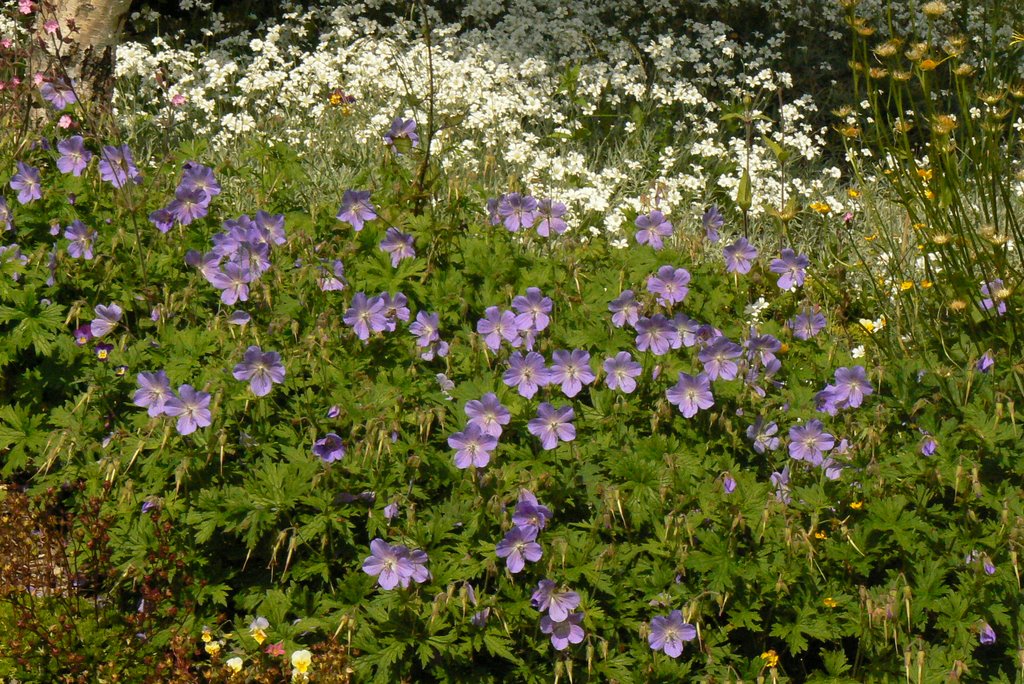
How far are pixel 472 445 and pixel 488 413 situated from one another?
0.34ft

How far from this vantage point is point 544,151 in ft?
18.3

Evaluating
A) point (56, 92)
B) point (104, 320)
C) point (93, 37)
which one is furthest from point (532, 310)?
point (93, 37)

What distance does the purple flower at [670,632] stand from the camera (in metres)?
2.64

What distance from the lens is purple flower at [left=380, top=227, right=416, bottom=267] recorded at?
3.47 meters

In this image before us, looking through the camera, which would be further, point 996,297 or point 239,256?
point 239,256

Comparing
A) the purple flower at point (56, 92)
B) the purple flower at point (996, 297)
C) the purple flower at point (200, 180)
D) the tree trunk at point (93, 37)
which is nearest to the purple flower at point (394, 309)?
the purple flower at point (200, 180)

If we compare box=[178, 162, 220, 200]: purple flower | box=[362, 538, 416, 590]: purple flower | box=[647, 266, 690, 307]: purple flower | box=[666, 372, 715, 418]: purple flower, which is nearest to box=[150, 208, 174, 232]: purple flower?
box=[178, 162, 220, 200]: purple flower

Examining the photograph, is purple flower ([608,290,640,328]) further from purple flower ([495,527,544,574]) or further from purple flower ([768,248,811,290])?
purple flower ([495,527,544,574])

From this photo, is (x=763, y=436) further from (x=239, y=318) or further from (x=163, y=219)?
(x=163, y=219)

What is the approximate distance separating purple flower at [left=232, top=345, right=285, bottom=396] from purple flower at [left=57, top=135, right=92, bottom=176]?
4.24 feet

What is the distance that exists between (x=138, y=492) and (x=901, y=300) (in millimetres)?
2679

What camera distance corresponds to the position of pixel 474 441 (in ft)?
9.21

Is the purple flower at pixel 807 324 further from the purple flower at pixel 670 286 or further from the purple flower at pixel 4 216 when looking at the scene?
the purple flower at pixel 4 216

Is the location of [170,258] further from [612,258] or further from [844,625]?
[844,625]
